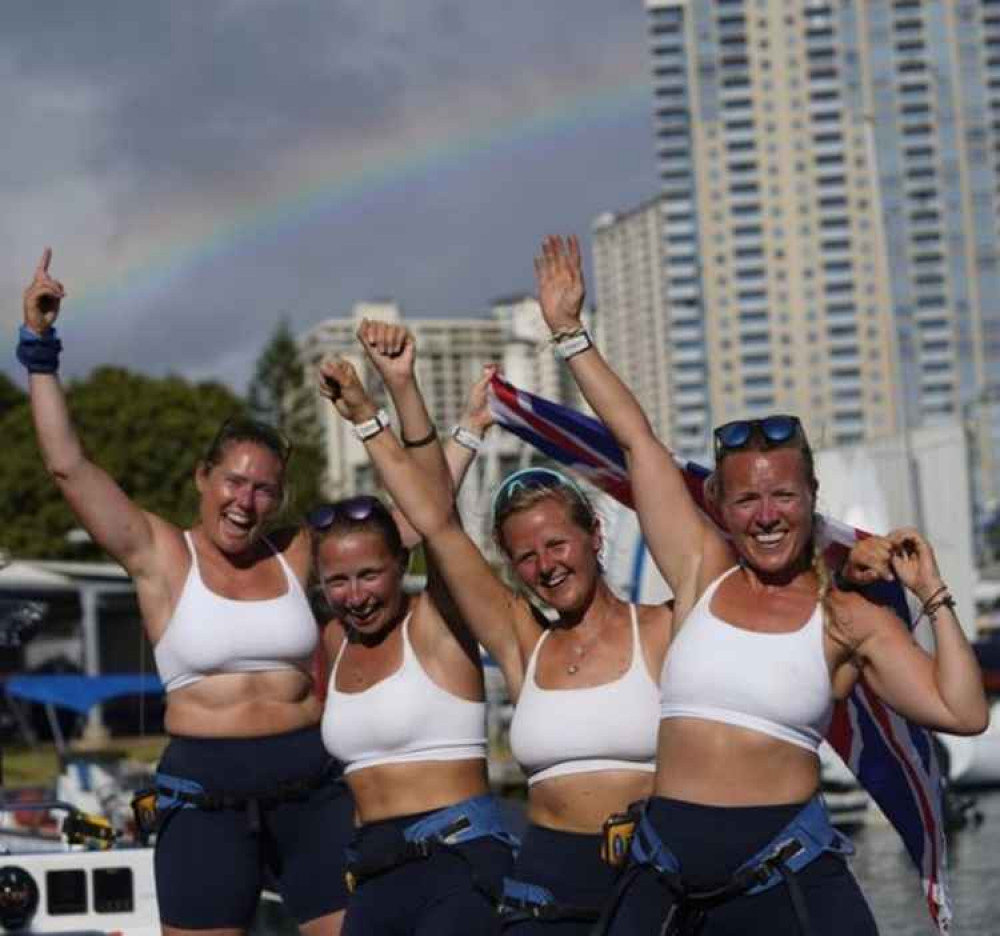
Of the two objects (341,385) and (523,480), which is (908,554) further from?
(341,385)

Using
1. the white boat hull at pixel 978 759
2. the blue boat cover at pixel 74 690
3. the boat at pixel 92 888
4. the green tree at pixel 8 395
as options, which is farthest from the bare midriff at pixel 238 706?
the green tree at pixel 8 395

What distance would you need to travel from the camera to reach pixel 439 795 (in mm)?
6684

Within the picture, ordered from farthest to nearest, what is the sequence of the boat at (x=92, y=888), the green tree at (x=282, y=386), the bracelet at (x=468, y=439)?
the green tree at (x=282, y=386)
the boat at (x=92, y=888)
the bracelet at (x=468, y=439)

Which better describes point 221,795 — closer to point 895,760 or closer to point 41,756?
point 895,760

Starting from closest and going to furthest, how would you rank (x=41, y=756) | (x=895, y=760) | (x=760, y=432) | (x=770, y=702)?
(x=770, y=702) < (x=760, y=432) < (x=895, y=760) < (x=41, y=756)

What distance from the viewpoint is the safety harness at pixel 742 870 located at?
5.58 metres

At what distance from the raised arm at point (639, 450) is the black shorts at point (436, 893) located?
3.63ft

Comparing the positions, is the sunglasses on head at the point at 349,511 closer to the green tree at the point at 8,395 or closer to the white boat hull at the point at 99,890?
the white boat hull at the point at 99,890

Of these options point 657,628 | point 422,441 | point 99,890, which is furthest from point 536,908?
point 99,890

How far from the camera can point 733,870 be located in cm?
561

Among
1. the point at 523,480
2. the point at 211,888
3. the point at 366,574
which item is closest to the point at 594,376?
the point at 523,480

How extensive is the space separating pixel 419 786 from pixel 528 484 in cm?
100

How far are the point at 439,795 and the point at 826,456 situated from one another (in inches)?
919

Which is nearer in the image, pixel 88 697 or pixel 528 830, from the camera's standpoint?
pixel 528 830
